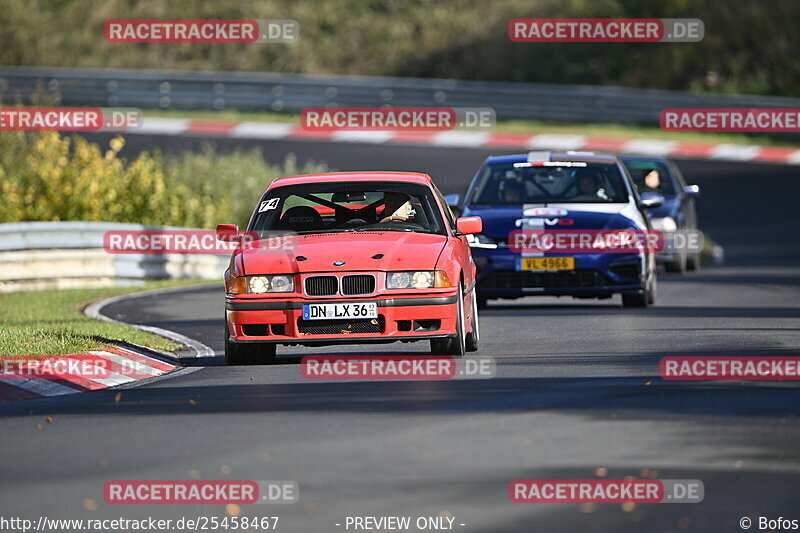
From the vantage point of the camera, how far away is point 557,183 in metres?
19.7

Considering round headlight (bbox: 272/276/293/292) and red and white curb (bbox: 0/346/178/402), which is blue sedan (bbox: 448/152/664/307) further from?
round headlight (bbox: 272/276/293/292)

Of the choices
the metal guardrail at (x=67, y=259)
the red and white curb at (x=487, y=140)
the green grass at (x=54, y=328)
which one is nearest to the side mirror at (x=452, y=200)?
the green grass at (x=54, y=328)

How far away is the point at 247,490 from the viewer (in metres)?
8.04

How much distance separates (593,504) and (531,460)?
1014 millimetres

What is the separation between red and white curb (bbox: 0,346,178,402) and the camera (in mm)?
12227

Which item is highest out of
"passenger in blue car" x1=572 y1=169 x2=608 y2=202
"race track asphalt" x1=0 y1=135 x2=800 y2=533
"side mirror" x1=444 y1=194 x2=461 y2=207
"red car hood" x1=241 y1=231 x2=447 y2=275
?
"passenger in blue car" x1=572 y1=169 x2=608 y2=202

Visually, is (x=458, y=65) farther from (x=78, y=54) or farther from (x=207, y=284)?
(x=207, y=284)

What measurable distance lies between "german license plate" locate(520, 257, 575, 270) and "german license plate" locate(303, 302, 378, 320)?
18.8 feet

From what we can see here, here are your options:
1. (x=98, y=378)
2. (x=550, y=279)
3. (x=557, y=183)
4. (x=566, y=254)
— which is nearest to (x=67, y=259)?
(x=557, y=183)

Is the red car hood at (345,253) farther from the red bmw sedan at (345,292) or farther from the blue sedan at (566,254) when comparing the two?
the blue sedan at (566,254)

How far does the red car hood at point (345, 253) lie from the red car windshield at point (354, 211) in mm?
305

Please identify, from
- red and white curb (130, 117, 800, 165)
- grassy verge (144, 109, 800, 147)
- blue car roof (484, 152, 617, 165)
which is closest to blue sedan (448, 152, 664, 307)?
blue car roof (484, 152, 617, 165)

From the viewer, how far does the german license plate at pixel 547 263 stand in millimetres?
18500

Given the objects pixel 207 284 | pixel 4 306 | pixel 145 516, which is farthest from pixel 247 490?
pixel 207 284
